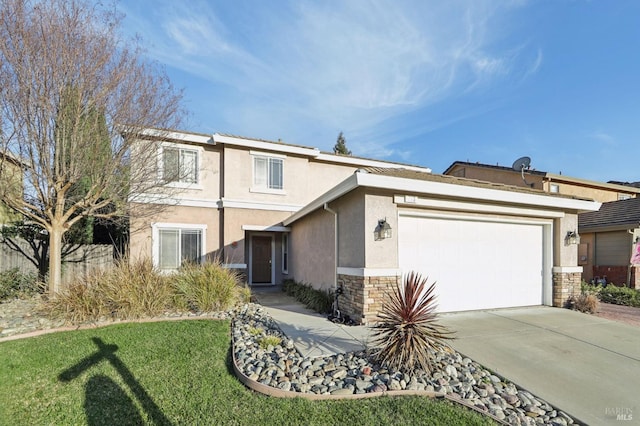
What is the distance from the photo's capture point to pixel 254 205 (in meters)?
12.9

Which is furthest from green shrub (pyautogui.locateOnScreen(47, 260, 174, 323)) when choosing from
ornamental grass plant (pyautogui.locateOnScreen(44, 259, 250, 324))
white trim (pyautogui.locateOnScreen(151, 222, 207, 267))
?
white trim (pyautogui.locateOnScreen(151, 222, 207, 267))

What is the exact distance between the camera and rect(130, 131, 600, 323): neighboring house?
681 cm

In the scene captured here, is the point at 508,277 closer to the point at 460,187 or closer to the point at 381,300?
the point at 460,187

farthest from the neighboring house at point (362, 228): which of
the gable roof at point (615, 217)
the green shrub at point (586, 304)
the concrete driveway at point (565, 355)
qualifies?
the gable roof at point (615, 217)

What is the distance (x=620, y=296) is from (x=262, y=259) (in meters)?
13.5

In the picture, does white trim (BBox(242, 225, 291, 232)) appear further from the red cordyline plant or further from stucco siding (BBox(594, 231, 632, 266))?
stucco siding (BBox(594, 231, 632, 266))

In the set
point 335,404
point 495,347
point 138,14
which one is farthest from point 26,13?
point 495,347

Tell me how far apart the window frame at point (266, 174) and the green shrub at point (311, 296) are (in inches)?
164

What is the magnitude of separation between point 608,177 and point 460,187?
88.8ft

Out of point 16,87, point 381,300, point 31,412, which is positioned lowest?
point 31,412

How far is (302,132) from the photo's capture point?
71.7 ft

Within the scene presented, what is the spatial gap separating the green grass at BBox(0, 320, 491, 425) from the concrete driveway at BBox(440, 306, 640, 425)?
4.77 feet

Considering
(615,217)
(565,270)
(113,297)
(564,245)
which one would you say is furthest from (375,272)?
(615,217)

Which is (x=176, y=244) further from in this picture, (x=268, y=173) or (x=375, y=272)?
(x=375, y=272)
